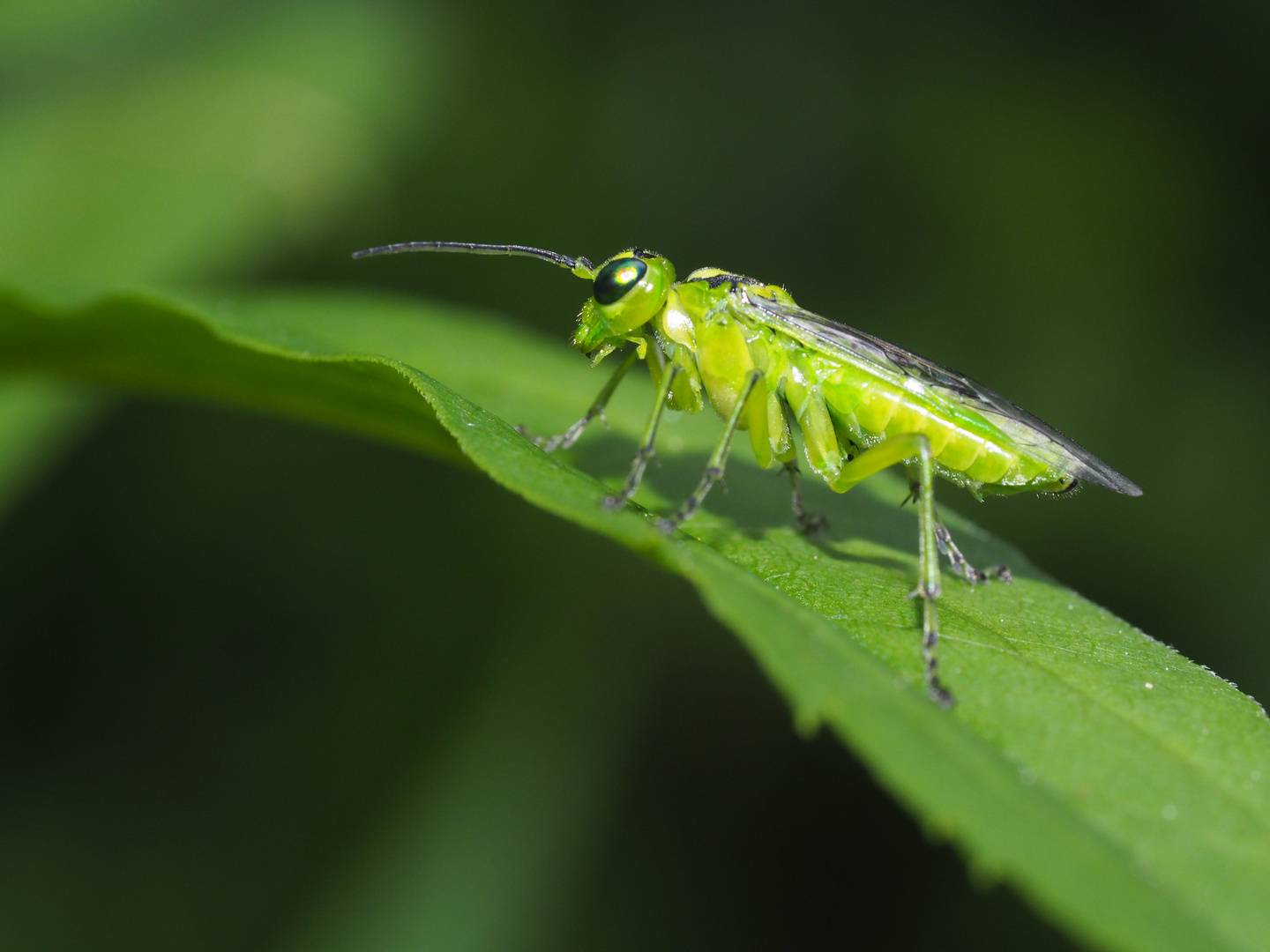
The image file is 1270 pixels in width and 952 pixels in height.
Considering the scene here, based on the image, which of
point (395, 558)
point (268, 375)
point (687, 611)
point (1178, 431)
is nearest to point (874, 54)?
point (1178, 431)

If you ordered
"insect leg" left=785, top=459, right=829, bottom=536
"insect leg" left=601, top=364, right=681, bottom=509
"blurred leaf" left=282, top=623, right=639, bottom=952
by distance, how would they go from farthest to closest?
"blurred leaf" left=282, top=623, right=639, bottom=952 → "insect leg" left=785, top=459, right=829, bottom=536 → "insect leg" left=601, top=364, right=681, bottom=509

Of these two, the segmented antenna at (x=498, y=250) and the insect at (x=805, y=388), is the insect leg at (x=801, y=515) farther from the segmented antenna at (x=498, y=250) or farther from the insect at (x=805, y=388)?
the segmented antenna at (x=498, y=250)

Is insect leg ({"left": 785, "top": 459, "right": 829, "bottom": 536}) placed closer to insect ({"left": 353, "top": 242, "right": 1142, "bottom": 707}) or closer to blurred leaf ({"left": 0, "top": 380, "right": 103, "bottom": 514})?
insect ({"left": 353, "top": 242, "right": 1142, "bottom": 707})

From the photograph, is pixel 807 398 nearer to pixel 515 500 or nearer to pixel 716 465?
pixel 716 465

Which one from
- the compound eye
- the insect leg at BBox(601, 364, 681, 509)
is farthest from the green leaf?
the compound eye

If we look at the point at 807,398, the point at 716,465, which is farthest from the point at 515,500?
the point at 716,465

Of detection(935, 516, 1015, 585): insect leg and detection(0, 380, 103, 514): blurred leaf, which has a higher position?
detection(935, 516, 1015, 585): insect leg

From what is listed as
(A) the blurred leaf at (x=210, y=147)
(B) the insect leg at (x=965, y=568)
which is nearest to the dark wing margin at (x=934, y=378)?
(B) the insect leg at (x=965, y=568)
